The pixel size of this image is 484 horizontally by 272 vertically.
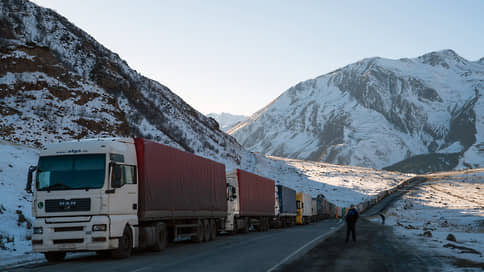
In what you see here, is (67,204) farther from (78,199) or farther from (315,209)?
(315,209)

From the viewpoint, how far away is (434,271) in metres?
14.0

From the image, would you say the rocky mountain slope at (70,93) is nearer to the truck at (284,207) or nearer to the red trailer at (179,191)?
the truck at (284,207)

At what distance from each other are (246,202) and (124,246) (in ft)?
61.5

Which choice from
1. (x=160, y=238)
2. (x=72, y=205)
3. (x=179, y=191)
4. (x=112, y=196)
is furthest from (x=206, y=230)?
(x=72, y=205)

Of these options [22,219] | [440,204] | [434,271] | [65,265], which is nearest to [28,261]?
[65,265]

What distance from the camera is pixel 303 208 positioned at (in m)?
60.2

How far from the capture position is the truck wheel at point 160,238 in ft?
66.9

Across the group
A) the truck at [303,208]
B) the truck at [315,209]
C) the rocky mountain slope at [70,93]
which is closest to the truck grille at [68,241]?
the rocky mountain slope at [70,93]

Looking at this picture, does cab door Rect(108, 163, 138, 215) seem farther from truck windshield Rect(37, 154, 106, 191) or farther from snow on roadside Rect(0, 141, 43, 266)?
snow on roadside Rect(0, 141, 43, 266)

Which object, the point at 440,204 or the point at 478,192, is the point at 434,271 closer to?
the point at 440,204

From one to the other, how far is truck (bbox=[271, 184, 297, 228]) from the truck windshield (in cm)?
3161

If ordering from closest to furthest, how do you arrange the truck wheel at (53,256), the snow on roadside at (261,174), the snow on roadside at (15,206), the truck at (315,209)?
the truck wheel at (53,256)
the snow on roadside at (15,206)
the snow on roadside at (261,174)
the truck at (315,209)

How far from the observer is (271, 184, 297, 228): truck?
48250 millimetres

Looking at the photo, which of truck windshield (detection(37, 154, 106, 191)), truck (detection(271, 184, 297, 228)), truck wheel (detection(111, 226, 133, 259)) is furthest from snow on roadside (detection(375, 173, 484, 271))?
truck windshield (detection(37, 154, 106, 191))
